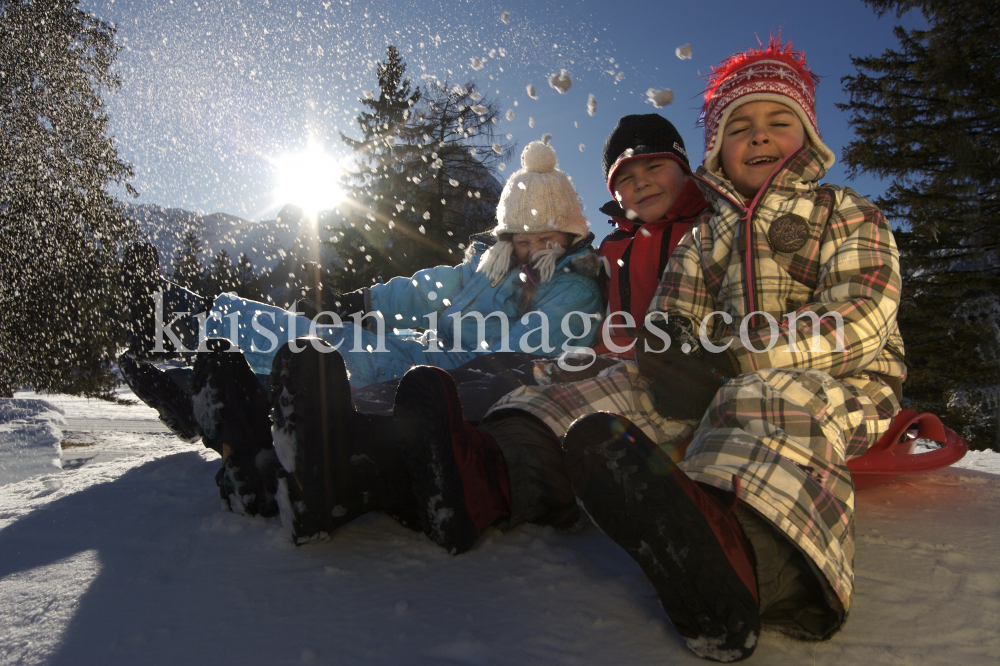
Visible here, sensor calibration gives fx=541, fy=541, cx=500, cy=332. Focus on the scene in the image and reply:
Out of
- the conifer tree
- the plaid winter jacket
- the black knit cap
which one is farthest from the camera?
the conifer tree

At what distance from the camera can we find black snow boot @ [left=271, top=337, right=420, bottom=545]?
3.82ft

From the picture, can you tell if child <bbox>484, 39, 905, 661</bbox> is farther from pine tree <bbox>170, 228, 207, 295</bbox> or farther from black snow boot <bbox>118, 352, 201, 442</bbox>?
pine tree <bbox>170, 228, 207, 295</bbox>

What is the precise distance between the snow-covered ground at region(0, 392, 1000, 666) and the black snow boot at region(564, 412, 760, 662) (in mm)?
92

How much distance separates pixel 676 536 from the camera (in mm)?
797

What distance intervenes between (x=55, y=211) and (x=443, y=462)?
9.15m

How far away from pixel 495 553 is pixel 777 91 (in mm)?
1745

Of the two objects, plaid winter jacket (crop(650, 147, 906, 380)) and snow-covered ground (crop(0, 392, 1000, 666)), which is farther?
plaid winter jacket (crop(650, 147, 906, 380))

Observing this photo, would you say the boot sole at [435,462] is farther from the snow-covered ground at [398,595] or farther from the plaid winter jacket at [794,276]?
the plaid winter jacket at [794,276]

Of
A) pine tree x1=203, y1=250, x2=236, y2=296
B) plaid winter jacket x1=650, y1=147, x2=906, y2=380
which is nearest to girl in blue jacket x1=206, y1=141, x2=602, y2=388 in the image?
plaid winter jacket x1=650, y1=147, x2=906, y2=380

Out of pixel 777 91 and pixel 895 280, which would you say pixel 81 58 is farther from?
pixel 895 280

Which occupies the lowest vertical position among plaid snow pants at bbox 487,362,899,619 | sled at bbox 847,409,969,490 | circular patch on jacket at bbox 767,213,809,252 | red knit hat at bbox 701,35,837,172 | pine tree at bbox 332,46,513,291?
sled at bbox 847,409,969,490

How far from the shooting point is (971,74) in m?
8.20

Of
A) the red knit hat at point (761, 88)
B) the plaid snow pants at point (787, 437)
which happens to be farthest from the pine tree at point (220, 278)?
the plaid snow pants at point (787, 437)

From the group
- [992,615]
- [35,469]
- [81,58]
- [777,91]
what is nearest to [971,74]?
[777,91]
